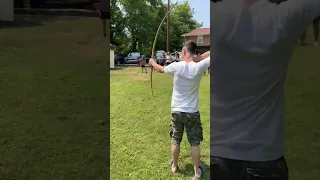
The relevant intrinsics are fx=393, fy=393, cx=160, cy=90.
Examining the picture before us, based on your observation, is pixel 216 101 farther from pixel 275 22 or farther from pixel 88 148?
pixel 88 148

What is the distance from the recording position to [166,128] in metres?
4.91

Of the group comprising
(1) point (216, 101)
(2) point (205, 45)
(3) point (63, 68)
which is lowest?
(1) point (216, 101)

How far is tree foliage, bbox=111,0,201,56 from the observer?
10.7ft

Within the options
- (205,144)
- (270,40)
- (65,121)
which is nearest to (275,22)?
(270,40)

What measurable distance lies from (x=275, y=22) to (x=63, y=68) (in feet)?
3.81

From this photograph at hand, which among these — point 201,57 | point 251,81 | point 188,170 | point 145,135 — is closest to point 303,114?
point 251,81

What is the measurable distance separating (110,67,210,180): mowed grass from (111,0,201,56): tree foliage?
1011mm

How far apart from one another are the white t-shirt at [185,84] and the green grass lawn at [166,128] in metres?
0.63

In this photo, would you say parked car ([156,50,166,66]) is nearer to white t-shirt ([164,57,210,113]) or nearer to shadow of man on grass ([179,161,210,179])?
white t-shirt ([164,57,210,113])

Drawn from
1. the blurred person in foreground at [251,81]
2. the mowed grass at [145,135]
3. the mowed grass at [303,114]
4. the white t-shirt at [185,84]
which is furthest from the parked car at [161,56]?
the blurred person in foreground at [251,81]

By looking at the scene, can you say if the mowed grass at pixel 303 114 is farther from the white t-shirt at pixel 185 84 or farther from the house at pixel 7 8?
the house at pixel 7 8

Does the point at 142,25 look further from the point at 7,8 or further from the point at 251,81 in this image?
the point at 251,81

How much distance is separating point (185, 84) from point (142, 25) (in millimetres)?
799

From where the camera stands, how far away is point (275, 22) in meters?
1.82
